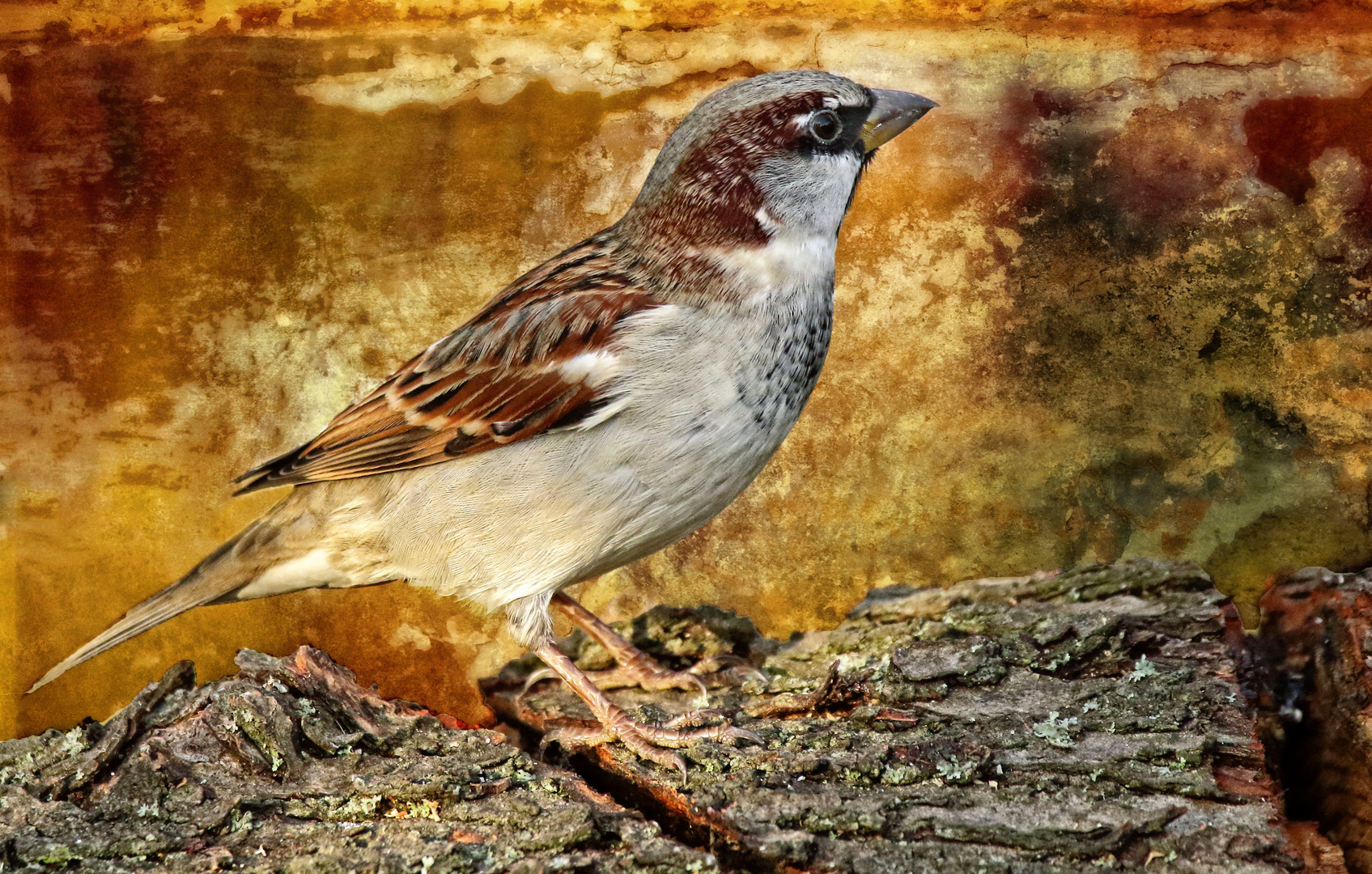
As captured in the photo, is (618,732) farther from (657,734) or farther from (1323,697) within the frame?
(1323,697)

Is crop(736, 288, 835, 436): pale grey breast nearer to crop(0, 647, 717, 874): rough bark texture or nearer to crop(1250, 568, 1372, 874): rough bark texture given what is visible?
crop(0, 647, 717, 874): rough bark texture

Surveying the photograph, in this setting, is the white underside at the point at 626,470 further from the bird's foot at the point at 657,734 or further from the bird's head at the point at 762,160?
the bird's foot at the point at 657,734

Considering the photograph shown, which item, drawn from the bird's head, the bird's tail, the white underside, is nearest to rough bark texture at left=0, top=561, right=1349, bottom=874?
the white underside

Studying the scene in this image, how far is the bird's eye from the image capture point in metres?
3.34

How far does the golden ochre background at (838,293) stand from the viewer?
16.2ft

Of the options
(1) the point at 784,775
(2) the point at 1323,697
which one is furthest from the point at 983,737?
(2) the point at 1323,697

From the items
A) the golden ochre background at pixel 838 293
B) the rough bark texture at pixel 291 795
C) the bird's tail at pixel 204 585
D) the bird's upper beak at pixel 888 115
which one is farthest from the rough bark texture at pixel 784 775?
the golden ochre background at pixel 838 293

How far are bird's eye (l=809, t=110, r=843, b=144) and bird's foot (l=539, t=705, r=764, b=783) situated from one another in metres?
1.69

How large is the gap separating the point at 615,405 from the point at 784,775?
3.60 feet

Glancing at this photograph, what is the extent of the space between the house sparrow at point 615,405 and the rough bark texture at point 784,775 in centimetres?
34

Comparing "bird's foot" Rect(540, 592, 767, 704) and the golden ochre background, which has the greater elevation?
the golden ochre background

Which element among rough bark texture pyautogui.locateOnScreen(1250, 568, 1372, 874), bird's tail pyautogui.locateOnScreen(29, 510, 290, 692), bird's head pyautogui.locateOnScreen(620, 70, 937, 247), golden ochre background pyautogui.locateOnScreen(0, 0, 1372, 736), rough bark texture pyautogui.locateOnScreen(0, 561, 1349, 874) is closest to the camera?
rough bark texture pyautogui.locateOnScreen(0, 561, 1349, 874)

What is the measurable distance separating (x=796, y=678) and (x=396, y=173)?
2943 mm

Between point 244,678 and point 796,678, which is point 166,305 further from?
point 796,678
